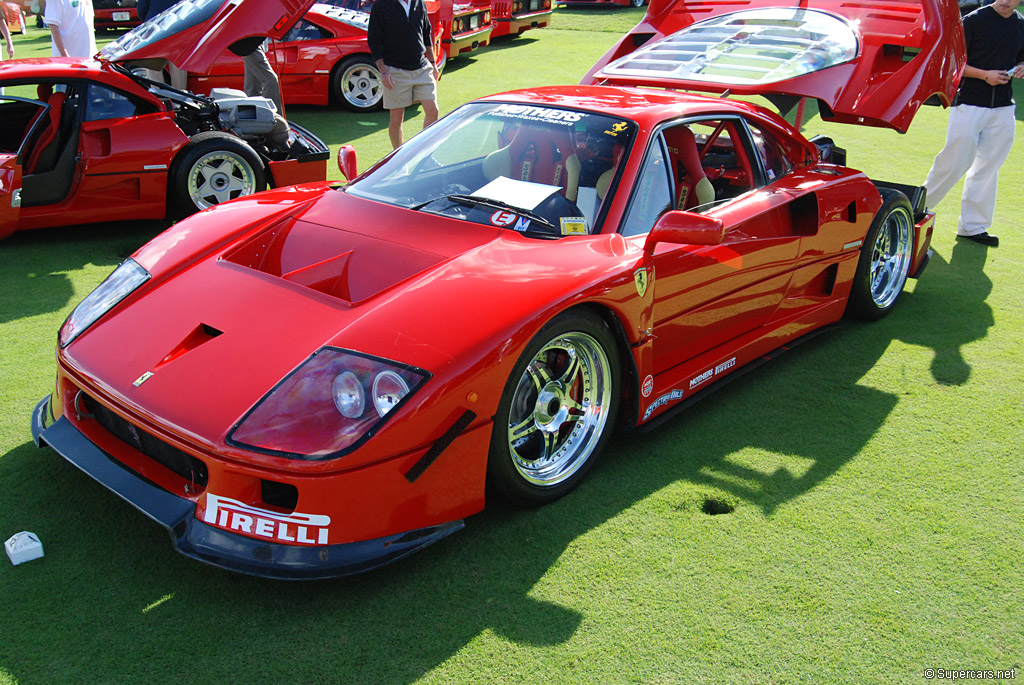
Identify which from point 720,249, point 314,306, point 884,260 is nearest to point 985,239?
point 884,260

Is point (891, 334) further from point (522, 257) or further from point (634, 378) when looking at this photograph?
point (522, 257)

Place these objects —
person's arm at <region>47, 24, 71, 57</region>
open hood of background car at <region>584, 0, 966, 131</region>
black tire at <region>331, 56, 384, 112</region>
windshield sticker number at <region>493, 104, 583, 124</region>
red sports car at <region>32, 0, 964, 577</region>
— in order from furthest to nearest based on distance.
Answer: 1. black tire at <region>331, 56, 384, 112</region>
2. person's arm at <region>47, 24, 71, 57</region>
3. open hood of background car at <region>584, 0, 966, 131</region>
4. windshield sticker number at <region>493, 104, 583, 124</region>
5. red sports car at <region>32, 0, 964, 577</region>

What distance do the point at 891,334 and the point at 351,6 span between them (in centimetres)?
785

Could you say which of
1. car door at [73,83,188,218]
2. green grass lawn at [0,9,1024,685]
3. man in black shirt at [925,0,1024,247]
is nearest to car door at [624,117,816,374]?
green grass lawn at [0,9,1024,685]

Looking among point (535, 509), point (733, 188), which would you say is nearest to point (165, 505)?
point (535, 509)

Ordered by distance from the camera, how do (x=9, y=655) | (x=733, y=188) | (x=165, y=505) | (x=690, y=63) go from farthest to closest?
(x=690, y=63)
(x=733, y=188)
(x=165, y=505)
(x=9, y=655)

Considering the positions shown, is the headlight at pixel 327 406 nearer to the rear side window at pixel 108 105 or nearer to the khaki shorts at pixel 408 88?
the rear side window at pixel 108 105

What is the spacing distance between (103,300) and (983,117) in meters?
5.59

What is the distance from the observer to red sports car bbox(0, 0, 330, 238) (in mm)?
5211

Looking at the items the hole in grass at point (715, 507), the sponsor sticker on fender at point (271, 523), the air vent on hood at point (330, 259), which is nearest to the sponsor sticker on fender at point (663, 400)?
the hole in grass at point (715, 507)

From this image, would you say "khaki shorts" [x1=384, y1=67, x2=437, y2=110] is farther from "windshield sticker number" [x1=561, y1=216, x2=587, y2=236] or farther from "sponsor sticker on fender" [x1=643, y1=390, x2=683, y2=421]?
"sponsor sticker on fender" [x1=643, y1=390, x2=683, y2=421]

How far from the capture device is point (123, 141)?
5367mm

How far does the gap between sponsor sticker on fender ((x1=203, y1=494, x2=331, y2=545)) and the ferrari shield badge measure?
134 centimetres

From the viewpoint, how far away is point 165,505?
2.36 m
